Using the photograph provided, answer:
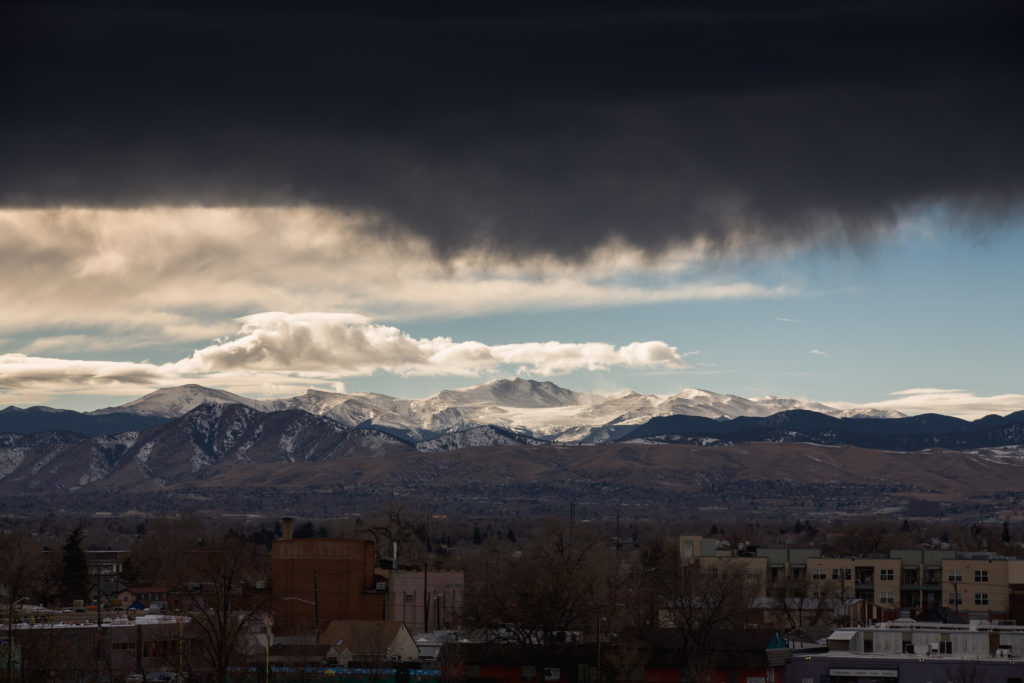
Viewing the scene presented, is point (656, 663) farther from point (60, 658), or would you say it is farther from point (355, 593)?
point (355, 593)

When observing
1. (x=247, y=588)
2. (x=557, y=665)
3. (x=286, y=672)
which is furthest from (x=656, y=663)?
(x=247, y=588)

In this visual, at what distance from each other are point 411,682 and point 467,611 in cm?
3648

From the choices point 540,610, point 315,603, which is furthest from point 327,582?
point 540,610

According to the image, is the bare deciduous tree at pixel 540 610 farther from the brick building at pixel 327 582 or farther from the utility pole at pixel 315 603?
the brick building at pixel 327 582

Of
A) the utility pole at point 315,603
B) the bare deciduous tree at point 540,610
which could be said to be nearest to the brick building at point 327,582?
the utility pole at point 315,603

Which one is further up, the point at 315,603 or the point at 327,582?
the point at 327,582

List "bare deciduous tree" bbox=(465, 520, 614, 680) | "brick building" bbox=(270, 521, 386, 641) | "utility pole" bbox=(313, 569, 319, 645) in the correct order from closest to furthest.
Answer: "bare deciduous tree" bbox=(465, 520, 614, 680) → "utility pole" bbox=(313, 569, 319, 645) → "brick building" bbox=(270, 521, 386, 641)

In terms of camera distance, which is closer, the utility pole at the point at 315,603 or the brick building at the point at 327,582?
the utility pole at the point at 315,603

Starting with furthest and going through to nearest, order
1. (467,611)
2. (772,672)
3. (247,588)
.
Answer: (247,588) < (467,611) < (772,672)

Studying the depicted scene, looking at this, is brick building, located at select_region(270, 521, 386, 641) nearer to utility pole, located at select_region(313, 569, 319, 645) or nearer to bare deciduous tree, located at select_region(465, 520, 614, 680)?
utility pole, located at select_region(313, 569, 319, 645)

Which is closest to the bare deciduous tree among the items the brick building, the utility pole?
the utility pole

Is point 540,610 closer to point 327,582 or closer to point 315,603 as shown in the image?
point 315,603

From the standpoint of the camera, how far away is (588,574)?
174250 millimetres

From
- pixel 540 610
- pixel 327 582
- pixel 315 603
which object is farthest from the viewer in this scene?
pixel 327 582
